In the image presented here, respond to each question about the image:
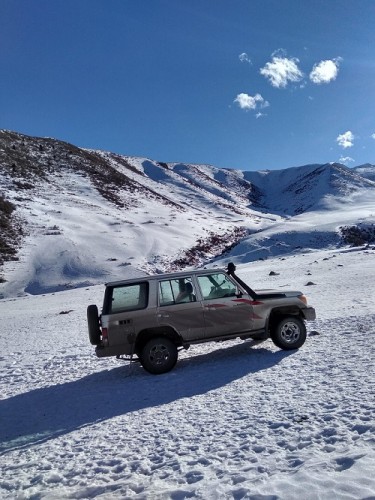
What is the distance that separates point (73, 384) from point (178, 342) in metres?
2.69

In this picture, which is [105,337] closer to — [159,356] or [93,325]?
[93,325]

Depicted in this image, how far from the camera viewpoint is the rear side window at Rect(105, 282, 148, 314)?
8.42 m

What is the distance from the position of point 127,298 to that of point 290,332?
395cm

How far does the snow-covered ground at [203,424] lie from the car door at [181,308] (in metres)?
0.91

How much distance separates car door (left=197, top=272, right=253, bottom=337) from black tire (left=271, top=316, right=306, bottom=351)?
2.35ft

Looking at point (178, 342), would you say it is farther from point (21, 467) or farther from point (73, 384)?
point (21, 467)

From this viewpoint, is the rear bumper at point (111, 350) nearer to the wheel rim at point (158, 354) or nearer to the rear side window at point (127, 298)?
the wheel rim at point (158, 354)

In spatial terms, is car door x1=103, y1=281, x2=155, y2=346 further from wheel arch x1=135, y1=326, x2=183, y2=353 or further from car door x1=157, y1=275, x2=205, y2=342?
car door x1=157, y1=275, x2=205, y2=342

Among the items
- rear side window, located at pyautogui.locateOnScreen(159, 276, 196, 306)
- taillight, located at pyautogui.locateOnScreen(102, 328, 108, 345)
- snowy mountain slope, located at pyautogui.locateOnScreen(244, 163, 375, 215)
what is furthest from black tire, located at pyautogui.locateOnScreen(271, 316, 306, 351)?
snowy mountain slope, located at pyautogui.locateOnScreen(244, 163, 375, 215)

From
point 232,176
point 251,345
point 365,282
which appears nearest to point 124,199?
point 365,282

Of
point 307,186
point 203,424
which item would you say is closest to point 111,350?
point 203,424

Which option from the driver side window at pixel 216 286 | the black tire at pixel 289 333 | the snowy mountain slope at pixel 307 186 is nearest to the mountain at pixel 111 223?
the snowy mountain slope at pixel 307 186

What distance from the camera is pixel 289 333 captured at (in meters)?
9.20

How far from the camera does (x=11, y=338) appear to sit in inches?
619
